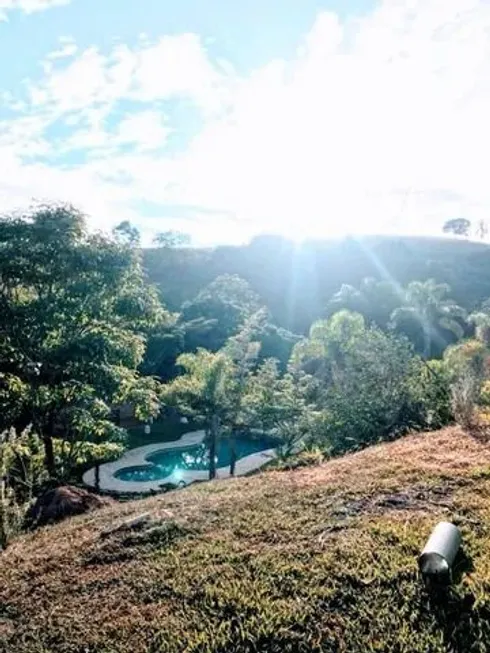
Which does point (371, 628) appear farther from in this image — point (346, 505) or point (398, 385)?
point (398, 385)

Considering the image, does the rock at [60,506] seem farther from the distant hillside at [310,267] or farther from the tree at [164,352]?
the distant hillside at [310,267]

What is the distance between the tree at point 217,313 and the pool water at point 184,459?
29.8 ft

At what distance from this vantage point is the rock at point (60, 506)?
609 centimetres

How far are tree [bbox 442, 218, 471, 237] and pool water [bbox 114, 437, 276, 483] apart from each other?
52737 mm

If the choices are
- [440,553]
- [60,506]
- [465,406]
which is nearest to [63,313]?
[60,506]

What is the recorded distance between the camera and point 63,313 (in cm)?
910

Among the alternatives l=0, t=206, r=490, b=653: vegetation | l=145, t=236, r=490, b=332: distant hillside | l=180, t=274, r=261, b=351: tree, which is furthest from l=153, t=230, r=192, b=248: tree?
l=0, t=206, r=490, b=653: vegetation

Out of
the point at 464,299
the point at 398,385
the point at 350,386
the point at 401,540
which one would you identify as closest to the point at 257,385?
the point at 350,386

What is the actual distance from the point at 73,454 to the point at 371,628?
29.6ft

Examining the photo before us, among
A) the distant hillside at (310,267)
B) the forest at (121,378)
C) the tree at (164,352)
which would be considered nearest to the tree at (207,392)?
the forest at (121,378)

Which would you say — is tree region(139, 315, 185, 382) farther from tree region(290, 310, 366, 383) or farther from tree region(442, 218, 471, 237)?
tree region(442, 218, 471, 237)

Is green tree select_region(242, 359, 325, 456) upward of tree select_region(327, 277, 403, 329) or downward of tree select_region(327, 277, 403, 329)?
downward

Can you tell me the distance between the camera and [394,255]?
51.3 metres

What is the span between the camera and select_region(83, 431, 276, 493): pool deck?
58.6 feet
